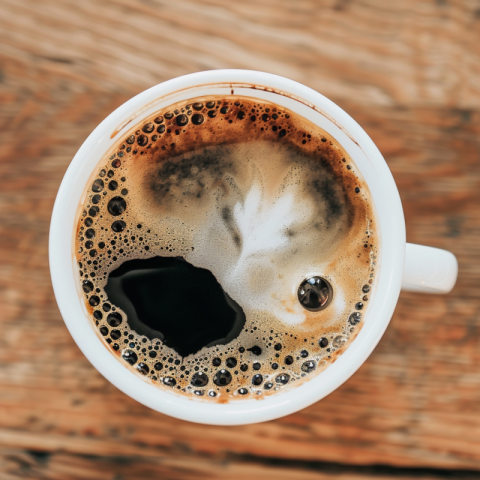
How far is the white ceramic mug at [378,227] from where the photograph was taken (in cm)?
63

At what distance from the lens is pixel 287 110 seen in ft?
2.33

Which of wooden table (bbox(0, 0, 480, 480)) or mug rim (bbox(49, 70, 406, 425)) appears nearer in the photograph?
mug rim (bbox(49, 70, 406, 425))

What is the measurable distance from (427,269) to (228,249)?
297 millimetres

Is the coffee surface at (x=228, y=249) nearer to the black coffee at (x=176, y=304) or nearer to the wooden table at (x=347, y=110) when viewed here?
the black coffee at (x=176, y=304)

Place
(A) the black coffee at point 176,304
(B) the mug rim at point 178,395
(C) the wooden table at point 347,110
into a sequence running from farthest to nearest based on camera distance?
1. (C) the wooden table at point 347,110
2. (A) the black coffee at point 176,304
3. (B) the mug rim at point 178,395

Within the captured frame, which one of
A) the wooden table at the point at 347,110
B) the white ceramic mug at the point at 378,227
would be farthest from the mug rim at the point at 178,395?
the wooden table at the point at 347,110

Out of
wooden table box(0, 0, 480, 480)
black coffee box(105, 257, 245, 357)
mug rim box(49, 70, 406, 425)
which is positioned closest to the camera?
mug rim box(49, 70, 406, 425)

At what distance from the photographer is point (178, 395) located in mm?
658

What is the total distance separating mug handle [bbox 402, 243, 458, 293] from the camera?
0.69m

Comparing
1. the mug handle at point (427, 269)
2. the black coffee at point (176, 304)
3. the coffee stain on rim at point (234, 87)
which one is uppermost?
the coffee stain on rim at point (234, 87)

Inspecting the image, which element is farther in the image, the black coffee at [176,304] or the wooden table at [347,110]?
the wooden table at [347,110]

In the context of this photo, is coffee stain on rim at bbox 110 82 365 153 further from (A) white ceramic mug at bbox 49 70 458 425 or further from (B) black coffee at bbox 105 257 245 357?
(B) black coffee at bbox 105 257 245 357

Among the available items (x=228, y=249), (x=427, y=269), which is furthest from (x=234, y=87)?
(x=427, y=269)

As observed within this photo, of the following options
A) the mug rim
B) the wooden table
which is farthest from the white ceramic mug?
the wooden table
